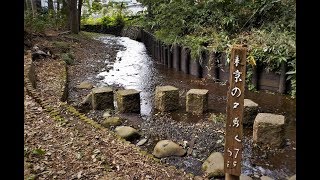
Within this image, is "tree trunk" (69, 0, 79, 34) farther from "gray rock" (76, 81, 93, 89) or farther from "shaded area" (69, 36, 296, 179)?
"gray rock" (76, 81, 93, 89)

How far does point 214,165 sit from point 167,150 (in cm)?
101

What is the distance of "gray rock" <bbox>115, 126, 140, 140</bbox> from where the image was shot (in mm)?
6711

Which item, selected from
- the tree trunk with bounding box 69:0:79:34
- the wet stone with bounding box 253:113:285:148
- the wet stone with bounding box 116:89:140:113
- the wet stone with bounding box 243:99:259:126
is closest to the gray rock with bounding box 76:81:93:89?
the wet stone with bounding box 116:89:140:113

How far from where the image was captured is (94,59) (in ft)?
53.0

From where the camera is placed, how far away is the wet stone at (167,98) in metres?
8.32

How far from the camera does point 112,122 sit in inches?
297

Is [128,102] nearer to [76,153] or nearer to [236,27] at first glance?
[76,153]

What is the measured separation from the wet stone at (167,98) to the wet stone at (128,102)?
60cm

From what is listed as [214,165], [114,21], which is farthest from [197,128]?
[114,21]

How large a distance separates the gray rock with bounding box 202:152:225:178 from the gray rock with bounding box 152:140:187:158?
65 centimetres

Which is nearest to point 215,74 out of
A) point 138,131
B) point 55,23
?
point 138,131
